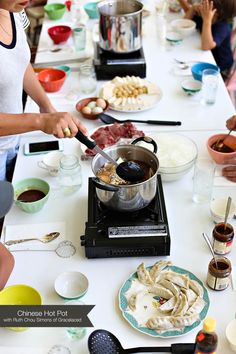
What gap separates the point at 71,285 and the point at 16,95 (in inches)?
34.6

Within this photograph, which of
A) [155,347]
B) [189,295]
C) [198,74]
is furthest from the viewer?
[198,74]

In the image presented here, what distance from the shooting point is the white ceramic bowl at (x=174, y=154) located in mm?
1685

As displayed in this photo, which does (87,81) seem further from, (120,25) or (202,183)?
(202,183)

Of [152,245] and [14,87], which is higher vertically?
[14,87]

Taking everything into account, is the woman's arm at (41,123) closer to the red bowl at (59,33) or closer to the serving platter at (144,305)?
the serving platter at (144,305)

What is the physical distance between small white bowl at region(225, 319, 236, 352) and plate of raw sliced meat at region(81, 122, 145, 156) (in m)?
0.86

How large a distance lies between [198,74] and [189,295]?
132 centimetres

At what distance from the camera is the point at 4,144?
1904 mm

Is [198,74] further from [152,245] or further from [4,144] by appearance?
[152,245]

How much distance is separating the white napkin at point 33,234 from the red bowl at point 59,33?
4.92 ft

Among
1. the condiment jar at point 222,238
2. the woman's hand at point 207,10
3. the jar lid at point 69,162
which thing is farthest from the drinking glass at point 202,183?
the woman's hand at point 207,10

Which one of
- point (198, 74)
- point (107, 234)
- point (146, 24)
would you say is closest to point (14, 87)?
point (107, 234)

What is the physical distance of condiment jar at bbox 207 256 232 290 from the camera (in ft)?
4.24

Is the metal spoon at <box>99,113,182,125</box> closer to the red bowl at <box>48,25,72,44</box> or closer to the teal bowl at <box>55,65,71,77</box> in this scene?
the teal bowl at <box>55,65,71,77</box>
